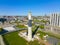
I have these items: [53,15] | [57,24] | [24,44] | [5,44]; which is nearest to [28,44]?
[24,44]

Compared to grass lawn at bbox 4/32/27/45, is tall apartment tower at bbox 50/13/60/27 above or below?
above

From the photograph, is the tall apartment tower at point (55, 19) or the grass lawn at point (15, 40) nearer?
the grass lawn at point (15, 40)

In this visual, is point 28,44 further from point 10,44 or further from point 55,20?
point 55,20

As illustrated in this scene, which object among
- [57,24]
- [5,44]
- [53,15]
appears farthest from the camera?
[53,15]

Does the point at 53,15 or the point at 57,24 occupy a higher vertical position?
the point at 53,15

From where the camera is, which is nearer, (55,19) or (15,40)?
(15,40)

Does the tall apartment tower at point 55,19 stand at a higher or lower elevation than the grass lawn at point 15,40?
higher

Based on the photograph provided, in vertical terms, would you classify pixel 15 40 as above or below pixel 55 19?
below

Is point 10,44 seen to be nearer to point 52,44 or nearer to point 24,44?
point 24,44

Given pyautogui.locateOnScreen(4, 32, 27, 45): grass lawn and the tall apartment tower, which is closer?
pyautogui.locateOnScreen(4, 32, 27, 45): grass lawn

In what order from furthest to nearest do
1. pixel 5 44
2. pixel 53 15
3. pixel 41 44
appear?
pixel 53 15 → pixel 41 44 → pixel 5 44

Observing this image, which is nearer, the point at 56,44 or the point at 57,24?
the point at 56,44
